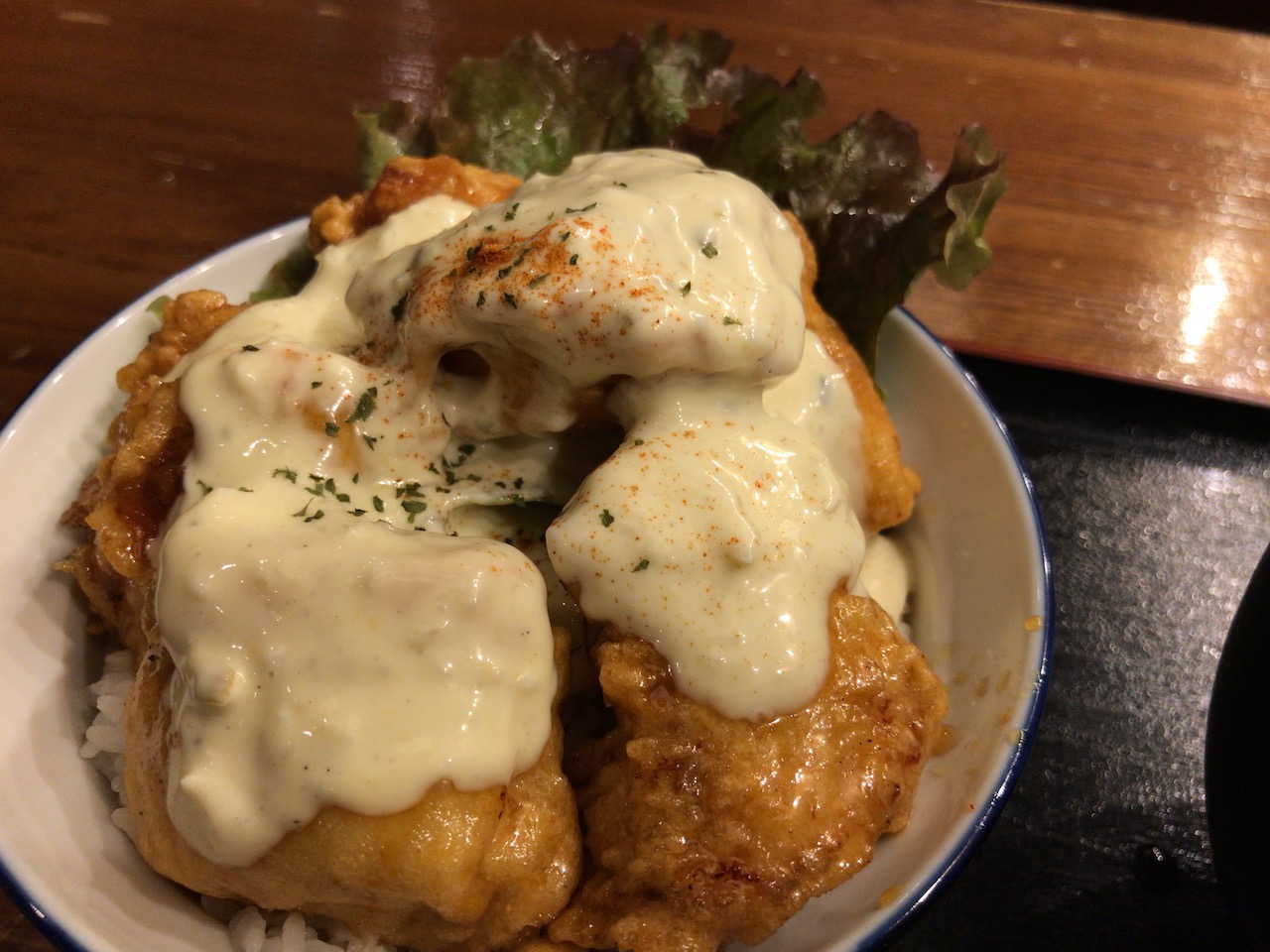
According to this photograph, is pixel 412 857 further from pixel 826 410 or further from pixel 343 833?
pixel 826 410

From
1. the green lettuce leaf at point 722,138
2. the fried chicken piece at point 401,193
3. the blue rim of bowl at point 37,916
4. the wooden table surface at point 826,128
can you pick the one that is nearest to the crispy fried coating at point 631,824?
the blue rim of bowl at point 37,916

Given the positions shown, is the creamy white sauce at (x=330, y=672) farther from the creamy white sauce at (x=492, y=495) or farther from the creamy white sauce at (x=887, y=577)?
the creamy white sauce at (x=887, y=577)

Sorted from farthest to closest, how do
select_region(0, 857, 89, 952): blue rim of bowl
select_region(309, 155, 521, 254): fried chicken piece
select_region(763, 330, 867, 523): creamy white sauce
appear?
select_region(309, 155, 521, 254): fried chicken piece → select_region(763, 330, 867, 523): creamy white sauce → select_region(0, 857, 89, 952): blue rim of bowl

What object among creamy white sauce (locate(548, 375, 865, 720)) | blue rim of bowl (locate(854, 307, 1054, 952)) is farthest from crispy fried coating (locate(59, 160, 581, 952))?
blue rim of bowl (locate(854, 307, 1054, 952))

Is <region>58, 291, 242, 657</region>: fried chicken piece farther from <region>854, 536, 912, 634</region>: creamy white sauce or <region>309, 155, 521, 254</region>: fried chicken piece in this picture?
<region>854, 536, 912, 634</region>: creamy white sauce

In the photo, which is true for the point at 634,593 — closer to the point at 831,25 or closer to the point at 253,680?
the point at 253,680

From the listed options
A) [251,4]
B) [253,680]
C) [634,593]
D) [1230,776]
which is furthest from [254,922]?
[251,4]

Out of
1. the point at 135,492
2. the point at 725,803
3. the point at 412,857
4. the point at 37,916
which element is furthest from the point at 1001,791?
the point at 135,492
